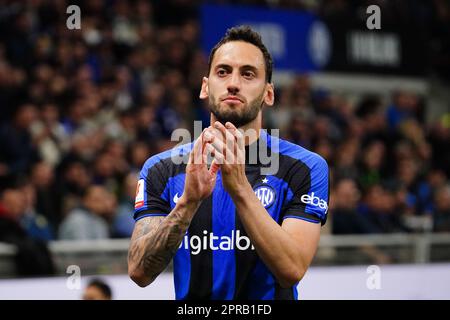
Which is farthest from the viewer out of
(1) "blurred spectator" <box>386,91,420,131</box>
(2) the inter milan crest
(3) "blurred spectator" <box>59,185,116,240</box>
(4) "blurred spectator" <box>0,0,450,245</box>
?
(1) "blurred spectator" <box>386,91,420,131</box>

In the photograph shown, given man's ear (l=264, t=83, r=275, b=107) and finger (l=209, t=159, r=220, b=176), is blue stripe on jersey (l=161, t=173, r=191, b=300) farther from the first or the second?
man's ear (l=264, t=83, r=275, b=107)

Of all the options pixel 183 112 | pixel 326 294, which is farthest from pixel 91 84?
pixel 326 294

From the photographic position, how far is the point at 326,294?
32.7ft

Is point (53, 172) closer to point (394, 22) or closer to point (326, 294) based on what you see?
point (326, 294)

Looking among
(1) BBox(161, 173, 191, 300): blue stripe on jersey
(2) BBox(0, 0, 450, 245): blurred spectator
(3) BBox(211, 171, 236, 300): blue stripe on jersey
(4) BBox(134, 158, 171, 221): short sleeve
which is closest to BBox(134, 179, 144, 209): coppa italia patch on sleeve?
(4) BBox(134, 158, 171, 221): short sleeve

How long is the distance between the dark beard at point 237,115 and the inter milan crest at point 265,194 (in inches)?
13.5

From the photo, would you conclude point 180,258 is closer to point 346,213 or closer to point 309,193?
point 309,193

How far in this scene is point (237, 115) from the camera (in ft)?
14.2

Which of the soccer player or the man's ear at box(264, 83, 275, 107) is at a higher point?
the man's ear at box(264, 83, 275, 107)

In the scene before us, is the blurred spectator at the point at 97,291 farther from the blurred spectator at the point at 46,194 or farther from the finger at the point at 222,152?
the finger at the point at 222,152

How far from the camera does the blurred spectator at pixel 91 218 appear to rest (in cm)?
1035

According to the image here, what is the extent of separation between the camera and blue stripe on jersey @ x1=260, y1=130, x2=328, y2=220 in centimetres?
443

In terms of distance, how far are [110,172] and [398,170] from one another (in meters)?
5.43
